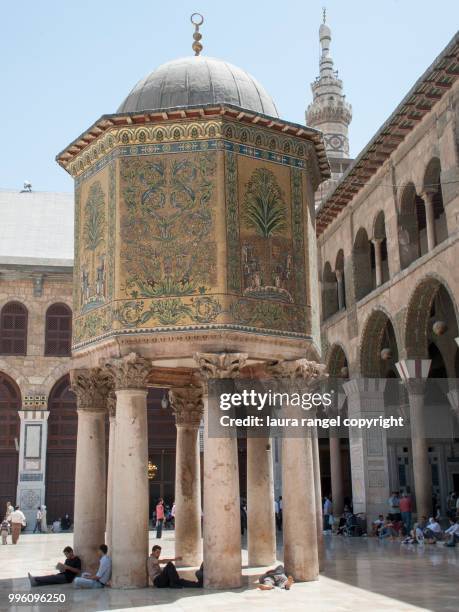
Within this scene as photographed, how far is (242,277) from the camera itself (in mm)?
10508

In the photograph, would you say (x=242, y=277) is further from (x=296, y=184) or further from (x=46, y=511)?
(x=46, y=511)

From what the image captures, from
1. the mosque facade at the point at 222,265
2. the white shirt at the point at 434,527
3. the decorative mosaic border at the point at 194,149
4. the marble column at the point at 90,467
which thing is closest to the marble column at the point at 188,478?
the mosque facade at the point at 222,265

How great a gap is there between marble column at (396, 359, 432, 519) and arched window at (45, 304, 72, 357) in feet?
37.3

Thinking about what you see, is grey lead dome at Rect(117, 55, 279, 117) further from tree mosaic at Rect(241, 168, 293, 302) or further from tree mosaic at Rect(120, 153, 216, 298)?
tree mosaic at Rect(241, 168, 293, 302)

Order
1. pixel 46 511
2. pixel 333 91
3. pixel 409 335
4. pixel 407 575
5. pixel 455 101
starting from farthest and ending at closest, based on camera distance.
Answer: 1. pixel 333 91
2. pixel 46 511
3. pixel 409 335
4. pixel 455 101
5. pixel 407 575

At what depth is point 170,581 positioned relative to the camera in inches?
390

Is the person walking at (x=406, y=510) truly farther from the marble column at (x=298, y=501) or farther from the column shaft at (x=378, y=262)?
the marble column at (x=298, y=501)

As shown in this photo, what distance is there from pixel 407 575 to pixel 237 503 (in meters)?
3.24

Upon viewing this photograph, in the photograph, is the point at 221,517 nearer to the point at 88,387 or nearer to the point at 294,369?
the point at 294,369

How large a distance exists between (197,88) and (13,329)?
15.0 m

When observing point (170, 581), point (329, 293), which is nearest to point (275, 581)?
point (170, 581)

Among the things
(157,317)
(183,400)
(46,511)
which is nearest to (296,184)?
(157,317)

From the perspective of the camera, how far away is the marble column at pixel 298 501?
10.2m

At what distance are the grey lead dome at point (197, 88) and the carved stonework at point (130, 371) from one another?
3.73 meters
